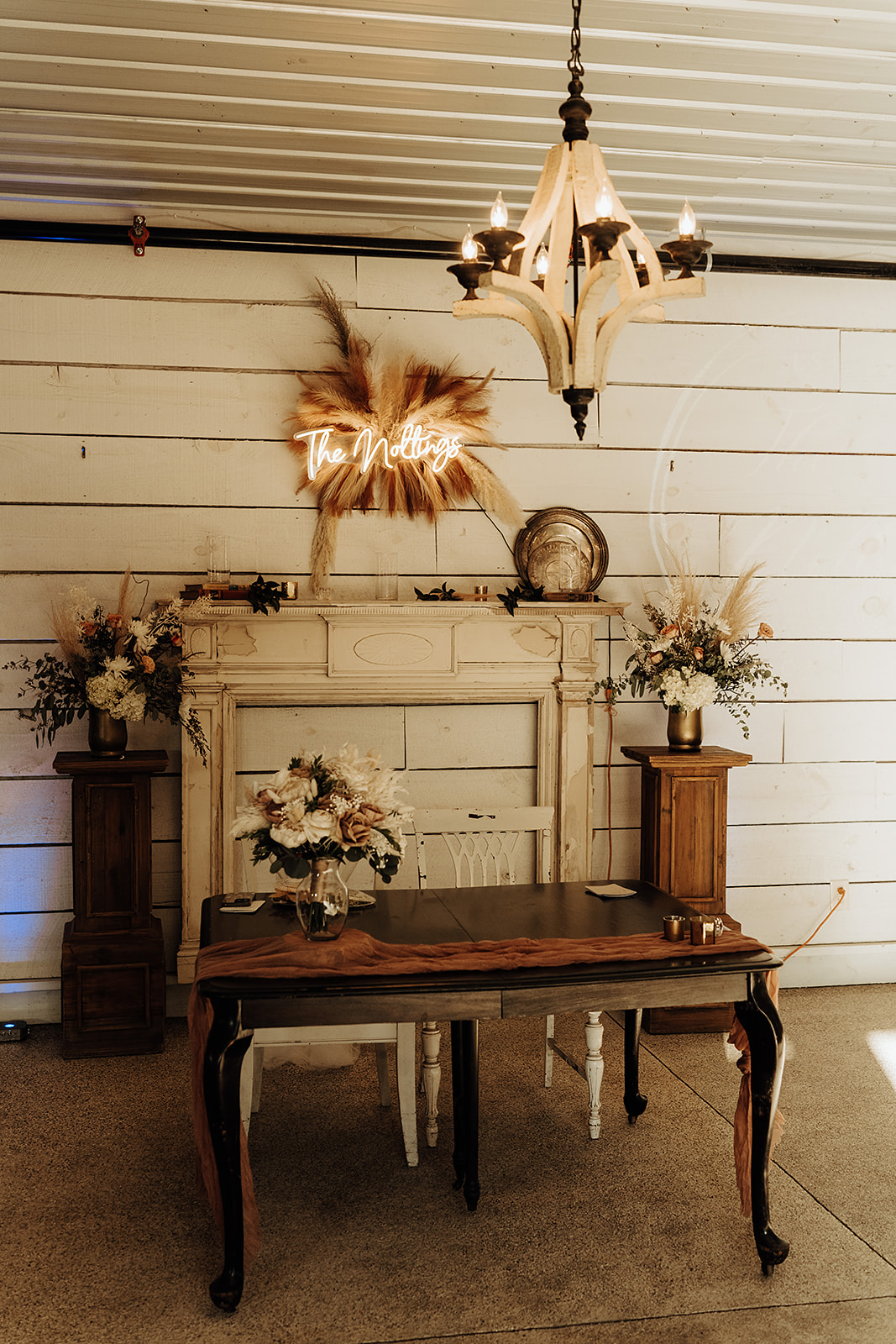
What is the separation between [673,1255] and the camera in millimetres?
2746

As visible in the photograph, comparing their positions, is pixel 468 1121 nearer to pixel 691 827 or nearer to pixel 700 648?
pixel 691 827

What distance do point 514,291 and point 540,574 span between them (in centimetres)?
249

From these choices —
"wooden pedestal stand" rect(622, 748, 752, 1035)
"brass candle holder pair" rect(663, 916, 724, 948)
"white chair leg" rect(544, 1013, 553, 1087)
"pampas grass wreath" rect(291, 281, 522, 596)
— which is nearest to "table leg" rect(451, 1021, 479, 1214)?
"white chair leg" rect(544, 1013, 553, 1087)

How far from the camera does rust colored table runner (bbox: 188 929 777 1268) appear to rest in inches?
103

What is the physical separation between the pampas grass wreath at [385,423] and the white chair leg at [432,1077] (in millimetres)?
1973

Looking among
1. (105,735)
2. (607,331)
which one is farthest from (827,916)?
(607,331)

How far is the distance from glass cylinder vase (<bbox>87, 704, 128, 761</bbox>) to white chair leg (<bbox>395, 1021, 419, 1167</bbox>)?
1734 mm

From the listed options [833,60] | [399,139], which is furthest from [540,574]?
[833,60]

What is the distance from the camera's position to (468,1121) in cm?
299

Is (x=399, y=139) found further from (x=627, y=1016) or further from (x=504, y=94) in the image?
(x=627, y=1016)

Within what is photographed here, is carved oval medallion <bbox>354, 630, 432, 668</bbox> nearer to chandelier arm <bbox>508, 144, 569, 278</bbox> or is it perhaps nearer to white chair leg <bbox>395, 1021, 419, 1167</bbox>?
white chair leg <bbox>395, 1021, 419, 1167</bbox>

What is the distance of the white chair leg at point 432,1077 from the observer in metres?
3.39

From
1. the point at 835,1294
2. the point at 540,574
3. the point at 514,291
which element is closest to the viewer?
the point at 514,291

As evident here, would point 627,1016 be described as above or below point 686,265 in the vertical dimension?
below
